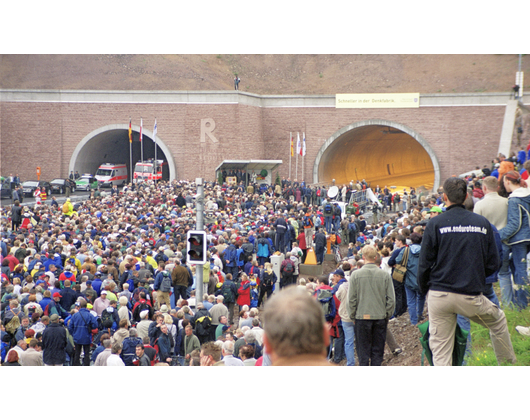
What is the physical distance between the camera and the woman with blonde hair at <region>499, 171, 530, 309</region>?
6963 mm

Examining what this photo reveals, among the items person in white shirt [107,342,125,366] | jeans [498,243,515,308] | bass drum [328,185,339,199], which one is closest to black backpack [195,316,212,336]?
person in white shirt [107,342,125,366]

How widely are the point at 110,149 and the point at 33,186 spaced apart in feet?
29.9

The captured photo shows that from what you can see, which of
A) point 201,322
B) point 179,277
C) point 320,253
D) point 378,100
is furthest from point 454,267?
point 378,100

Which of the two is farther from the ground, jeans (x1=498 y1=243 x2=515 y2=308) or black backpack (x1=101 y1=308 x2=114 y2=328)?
jeans (x1=498 y1=243 x2=515 y2=308)

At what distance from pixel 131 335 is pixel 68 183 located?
27.4 metres

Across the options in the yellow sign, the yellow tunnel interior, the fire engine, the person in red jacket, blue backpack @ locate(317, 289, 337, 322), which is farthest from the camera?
the yellow tunnel interior

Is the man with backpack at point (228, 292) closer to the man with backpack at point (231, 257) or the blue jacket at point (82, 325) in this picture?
the man with backpack at point (231, 257)

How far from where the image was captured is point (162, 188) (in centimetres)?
2847

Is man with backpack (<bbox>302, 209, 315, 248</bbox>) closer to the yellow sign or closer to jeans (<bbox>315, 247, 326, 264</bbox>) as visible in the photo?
jeans (<bbox>315, 247, 326, 264</bbox>)

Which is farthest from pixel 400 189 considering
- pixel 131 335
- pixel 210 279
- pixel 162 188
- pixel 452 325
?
pixel 452 325

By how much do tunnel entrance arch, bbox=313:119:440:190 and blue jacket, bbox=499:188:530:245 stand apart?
30.7 metres

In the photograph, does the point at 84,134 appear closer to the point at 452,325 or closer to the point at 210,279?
the point at 210,279

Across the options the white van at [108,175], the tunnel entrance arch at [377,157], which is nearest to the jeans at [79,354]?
the white van at [108,175]

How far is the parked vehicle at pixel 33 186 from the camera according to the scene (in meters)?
34.9
